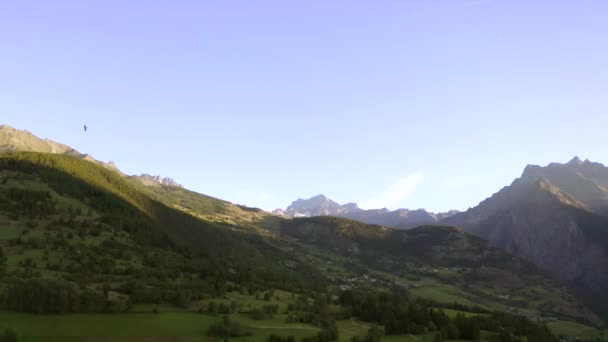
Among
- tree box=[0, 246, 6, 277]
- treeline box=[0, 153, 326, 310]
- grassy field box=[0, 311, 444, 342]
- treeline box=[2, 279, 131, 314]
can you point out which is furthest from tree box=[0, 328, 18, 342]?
tree box=[0, 246, 6, 277]

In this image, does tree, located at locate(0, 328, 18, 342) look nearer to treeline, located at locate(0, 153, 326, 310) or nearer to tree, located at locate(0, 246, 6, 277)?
treeline, located at locate(0, 153, 326, 310)

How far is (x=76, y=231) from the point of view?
4498 inches

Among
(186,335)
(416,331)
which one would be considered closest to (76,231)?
(186,335)

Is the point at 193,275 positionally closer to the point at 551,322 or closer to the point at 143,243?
the point at 143,243

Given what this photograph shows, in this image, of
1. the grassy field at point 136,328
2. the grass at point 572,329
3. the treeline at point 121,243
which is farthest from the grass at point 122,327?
the grass at point 572,329

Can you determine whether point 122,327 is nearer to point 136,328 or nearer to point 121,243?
point 136,328

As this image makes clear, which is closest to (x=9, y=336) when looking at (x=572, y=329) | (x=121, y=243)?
(x=121, y=243)

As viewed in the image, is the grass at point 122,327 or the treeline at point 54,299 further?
the treeline at point 54,299

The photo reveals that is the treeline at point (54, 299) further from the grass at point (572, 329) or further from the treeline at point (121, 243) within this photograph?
the grass at point (572, 329)

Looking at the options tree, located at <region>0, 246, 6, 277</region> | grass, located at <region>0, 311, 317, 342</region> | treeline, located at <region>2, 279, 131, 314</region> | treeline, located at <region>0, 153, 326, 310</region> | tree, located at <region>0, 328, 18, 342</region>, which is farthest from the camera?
treeline, located at <region>0, 153, 326, 310</region>

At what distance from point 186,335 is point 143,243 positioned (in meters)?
73.2

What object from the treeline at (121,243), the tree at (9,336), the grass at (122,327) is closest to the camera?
the tree at (9,336)

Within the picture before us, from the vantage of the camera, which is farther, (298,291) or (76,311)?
(298,291)

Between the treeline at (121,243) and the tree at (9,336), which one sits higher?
the treeline at (121,243)
